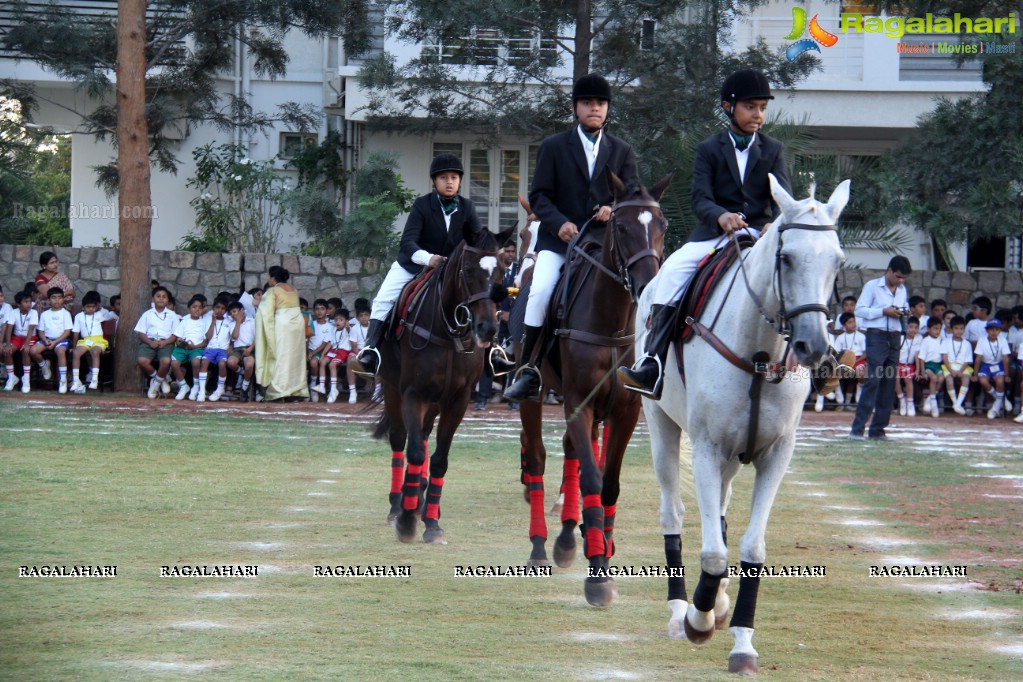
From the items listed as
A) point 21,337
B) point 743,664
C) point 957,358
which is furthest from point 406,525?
point 957,358

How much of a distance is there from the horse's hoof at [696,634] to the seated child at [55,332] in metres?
17.7

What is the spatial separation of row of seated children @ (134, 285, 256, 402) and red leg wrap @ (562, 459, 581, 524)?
13.9 m

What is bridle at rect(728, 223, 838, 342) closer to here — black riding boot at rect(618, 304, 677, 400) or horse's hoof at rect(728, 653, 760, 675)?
black riding boot at rect(618, 304, 677, 400)

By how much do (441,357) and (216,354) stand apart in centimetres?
1281

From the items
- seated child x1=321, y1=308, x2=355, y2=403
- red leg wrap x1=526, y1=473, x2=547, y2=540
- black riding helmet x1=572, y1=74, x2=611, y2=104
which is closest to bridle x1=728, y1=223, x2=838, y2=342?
red leg wrap x1=526, y1=473, x2=547, y2=540

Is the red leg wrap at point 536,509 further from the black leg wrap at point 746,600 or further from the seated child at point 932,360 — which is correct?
the seated child at point 932,360

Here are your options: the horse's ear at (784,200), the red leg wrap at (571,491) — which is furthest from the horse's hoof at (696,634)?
the horse's ear at (784,200)

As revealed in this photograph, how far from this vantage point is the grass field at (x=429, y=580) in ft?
20.6

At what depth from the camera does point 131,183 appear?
2303 cm

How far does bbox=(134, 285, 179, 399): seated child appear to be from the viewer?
22.3 meters

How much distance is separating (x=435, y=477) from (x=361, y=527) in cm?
76

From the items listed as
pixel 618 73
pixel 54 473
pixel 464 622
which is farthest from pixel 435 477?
pixel 618 73

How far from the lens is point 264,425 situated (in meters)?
18.5

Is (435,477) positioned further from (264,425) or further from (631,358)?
(264,425)
